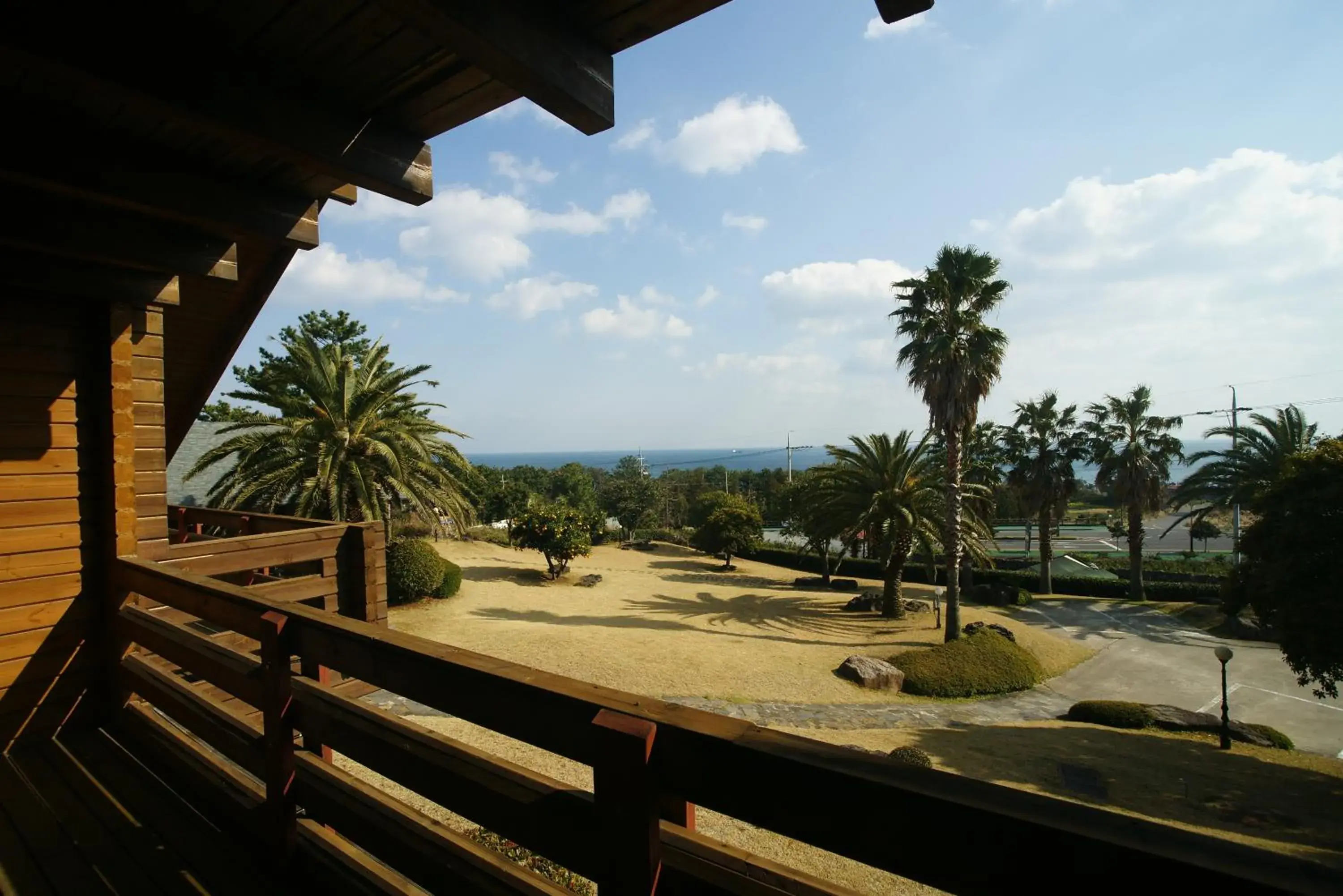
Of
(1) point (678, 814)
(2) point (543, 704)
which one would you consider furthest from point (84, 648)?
(1) point (678, 814)

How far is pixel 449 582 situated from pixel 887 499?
13.3m

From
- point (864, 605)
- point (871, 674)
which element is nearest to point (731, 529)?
point (864, 605)

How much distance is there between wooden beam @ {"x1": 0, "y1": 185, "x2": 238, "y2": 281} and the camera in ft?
10.4

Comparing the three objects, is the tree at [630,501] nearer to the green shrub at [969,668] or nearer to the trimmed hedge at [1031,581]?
the trimmed hedge at [1031,581]

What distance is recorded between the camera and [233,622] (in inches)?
104

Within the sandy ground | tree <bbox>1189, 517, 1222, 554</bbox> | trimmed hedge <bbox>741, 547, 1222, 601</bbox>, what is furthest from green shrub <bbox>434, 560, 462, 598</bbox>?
tree <bbox>1189, 517, 1222, 554</bbox>

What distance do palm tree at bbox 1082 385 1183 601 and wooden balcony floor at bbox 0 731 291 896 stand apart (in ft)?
108

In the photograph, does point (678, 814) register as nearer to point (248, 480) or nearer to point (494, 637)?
point (494, 637)

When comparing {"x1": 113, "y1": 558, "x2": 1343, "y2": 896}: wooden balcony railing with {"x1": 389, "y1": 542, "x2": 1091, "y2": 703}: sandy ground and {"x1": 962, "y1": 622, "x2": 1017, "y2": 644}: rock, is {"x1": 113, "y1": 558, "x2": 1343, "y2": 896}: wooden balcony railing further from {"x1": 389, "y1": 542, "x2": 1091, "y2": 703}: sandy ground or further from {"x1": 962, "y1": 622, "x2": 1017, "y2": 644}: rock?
{"x1": 962, "y1": 622, "x2": 1017, "y2": 644}: rock

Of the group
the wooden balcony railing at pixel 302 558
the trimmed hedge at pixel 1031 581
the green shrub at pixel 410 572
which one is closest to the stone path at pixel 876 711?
the green shrub at pixel 410 572

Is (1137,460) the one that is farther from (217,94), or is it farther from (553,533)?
(217,94)

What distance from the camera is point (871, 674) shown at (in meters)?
15.0

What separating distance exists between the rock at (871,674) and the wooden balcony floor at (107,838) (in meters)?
13.9

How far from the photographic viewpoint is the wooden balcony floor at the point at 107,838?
245cm
